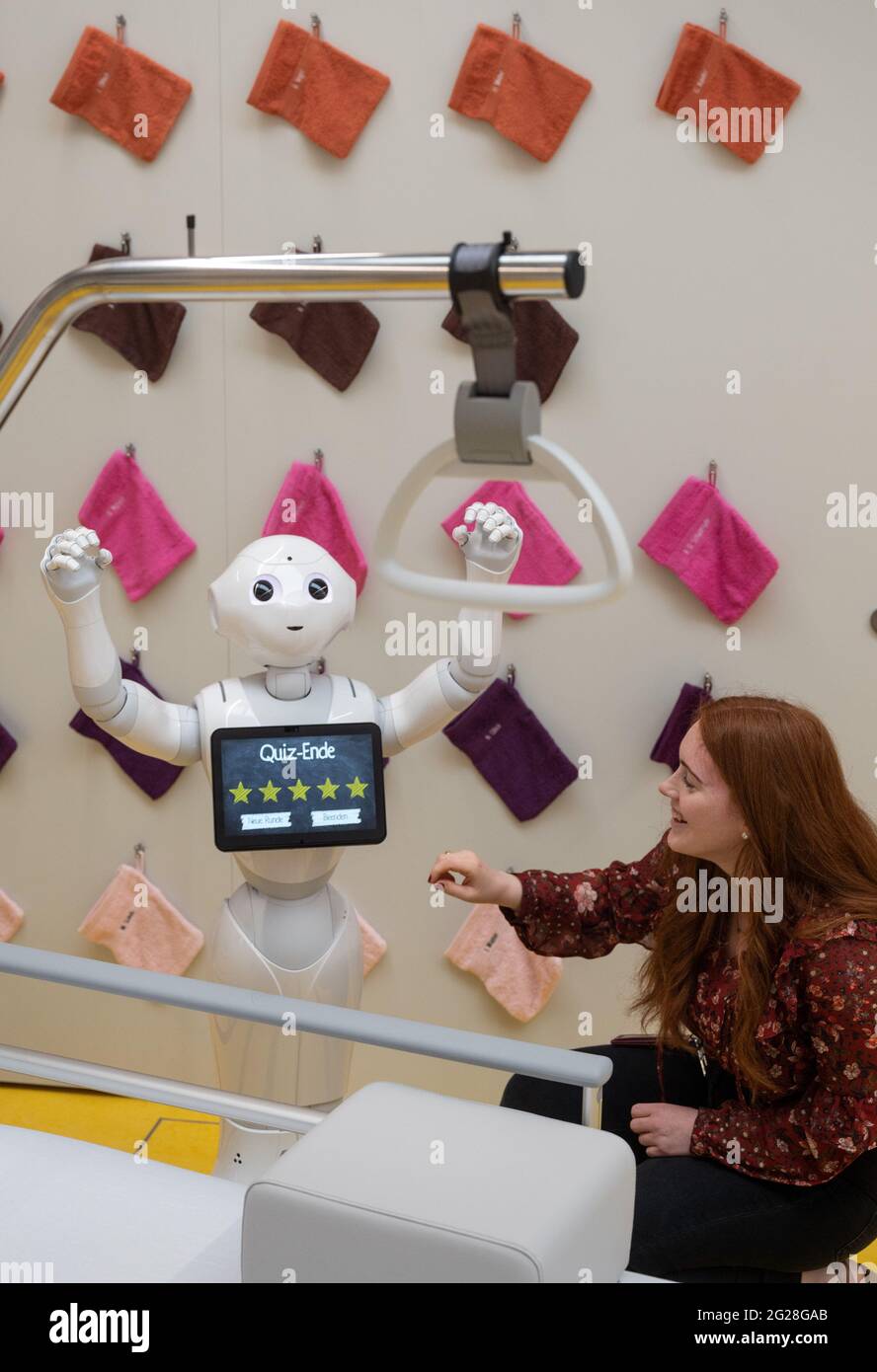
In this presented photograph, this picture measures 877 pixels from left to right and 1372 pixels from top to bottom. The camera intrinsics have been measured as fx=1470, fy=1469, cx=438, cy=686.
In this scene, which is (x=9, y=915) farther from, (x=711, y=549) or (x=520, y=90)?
(x=520, y=90)

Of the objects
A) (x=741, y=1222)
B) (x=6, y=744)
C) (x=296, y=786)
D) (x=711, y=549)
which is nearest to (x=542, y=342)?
(x=711, y=549)

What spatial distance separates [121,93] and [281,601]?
126 centimetres

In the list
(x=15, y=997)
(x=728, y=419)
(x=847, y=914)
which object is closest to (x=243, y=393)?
(x=728, y=419)

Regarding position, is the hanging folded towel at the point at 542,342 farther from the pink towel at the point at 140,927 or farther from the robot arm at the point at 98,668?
the pink towel at the point at 140,927

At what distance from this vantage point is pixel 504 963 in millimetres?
2988

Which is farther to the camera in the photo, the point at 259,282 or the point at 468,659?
the point at 468,659

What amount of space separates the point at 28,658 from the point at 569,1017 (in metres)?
1.35

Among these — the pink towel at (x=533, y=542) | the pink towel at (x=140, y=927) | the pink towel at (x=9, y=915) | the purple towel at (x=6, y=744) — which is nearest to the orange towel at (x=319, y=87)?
the pink towel at (x=533, y=542)

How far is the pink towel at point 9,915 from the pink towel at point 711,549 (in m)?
1.56

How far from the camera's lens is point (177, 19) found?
2818mm

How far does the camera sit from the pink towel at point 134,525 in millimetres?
2965

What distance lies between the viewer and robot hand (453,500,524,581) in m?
2.19

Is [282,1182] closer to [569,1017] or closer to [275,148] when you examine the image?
[569,1017]

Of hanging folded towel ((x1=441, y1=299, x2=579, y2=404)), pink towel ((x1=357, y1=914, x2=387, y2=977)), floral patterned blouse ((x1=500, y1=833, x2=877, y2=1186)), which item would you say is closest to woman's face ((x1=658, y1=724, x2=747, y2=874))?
floral patterned blouse ((x1=500, y1=833, x2=877, y2=1186))
